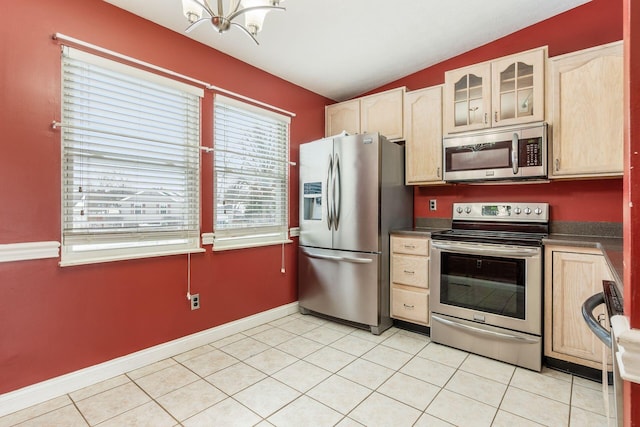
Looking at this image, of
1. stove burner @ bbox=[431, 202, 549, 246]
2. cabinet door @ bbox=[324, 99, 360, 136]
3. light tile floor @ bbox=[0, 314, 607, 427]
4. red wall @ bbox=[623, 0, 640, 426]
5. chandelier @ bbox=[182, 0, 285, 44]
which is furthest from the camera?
cabinet door @ bbox=[324, 99, 360, 136]

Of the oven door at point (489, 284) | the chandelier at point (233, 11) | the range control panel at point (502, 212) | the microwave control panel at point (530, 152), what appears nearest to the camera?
the chandelier at point (233, 11)

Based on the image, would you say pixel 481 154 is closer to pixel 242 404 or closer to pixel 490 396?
pixel 490 396

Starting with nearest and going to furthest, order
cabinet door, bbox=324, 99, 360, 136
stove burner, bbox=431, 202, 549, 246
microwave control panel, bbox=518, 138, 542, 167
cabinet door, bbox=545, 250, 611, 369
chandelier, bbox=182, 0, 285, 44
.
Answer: chandelier, bbox=182, 0, 285, 44 < cabinet door, bbox=545, 250, 611, 369 < microwave control panel, bbox=518, 138, 542, 167 < stove burner, bbox=431, 202, 549, 246 < cabinet door, bbox=324, 99, 360, 136

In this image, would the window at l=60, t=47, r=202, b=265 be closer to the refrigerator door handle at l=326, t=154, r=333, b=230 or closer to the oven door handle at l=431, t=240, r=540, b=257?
the refrigerator door handle at l=326, t=154, r=333, b=230

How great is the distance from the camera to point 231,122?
289 centimetres

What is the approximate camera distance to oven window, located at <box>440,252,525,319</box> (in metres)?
2.35

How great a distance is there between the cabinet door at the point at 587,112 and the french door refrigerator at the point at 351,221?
50.7 inches

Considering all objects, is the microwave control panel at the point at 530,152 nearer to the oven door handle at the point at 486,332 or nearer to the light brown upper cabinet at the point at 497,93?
the light brown upper cabinet at the point at 497,93

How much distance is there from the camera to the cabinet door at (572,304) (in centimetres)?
209

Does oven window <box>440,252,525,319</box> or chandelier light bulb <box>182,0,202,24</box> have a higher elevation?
chandelier light bulb <box>182,0,202,24</box>

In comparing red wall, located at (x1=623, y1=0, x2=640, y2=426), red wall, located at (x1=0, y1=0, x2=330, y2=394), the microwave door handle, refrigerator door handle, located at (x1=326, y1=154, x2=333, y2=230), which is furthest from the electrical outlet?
the microwave door handle

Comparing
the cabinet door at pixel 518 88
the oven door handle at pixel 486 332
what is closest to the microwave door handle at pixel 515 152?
the cabinet door at pixel 518 88

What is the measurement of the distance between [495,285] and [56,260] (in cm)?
299

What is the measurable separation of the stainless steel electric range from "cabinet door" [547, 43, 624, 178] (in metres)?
0.49
